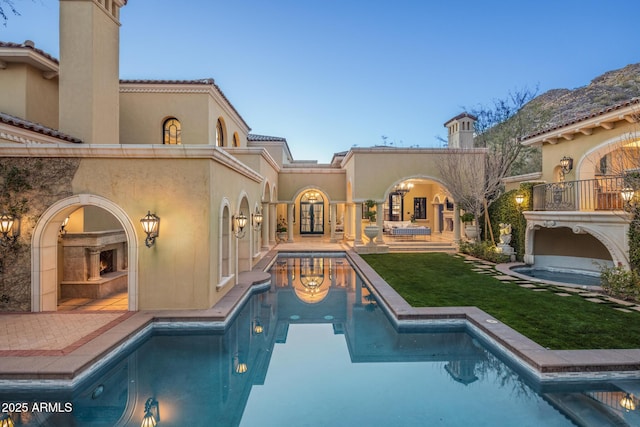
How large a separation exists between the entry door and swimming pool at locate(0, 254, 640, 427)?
20435 mm

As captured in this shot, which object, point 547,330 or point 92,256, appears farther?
point 92,256

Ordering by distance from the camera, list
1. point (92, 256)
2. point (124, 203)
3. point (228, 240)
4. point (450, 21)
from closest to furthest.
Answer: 1. point (124, 203)
2. point (92, 256)
3. point (228, 240)
4. point (450, 21)

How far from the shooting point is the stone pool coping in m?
4.78

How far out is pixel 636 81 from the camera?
42.8 meters

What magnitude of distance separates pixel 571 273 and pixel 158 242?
14.0m

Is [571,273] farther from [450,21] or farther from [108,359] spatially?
[450,21]

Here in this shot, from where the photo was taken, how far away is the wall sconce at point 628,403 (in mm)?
4273

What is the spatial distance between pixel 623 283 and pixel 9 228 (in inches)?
580

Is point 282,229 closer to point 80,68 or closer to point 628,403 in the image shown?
point 80,68

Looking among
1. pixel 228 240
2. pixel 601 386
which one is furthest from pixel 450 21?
pixel 601 386

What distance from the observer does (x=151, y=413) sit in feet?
14.0

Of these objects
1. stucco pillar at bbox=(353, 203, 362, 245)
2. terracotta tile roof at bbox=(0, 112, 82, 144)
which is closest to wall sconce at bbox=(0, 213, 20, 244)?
terracotta tile roof at bbox=(0, 112, 82, 144)

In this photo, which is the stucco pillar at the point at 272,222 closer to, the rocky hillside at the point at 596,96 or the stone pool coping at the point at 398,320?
the stone pool coping at the point at 398,320

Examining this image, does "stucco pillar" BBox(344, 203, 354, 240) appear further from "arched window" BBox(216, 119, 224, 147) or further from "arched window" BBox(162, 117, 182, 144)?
"arched window" BBox(162, 117, 182, 144)
